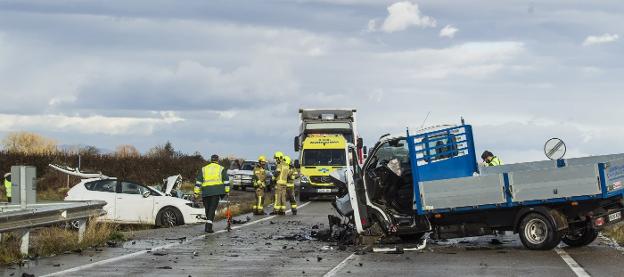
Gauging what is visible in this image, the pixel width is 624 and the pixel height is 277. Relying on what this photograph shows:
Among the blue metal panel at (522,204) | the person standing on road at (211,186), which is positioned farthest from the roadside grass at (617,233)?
the person standing on road at (211,186)

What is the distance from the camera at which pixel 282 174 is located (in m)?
24.2

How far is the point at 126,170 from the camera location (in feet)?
164

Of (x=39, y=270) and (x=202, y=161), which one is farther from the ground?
(x=202, y=161)

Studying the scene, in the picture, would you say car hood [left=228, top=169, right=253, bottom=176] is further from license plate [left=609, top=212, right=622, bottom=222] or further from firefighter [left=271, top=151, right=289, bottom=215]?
license plate [left=609, top=212, right=622, bottom=222]

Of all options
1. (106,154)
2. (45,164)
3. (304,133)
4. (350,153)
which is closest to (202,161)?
(106,154)

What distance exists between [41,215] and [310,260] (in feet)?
14.2

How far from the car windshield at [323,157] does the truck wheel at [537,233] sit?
61.3 feet

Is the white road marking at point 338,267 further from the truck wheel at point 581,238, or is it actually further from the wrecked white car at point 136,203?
the wrecked white car at point 136,203

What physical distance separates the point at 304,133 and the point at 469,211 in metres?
19.7

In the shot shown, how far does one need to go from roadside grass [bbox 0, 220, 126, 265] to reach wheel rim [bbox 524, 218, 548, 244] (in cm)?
730

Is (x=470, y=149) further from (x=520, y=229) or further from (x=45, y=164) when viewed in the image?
(x=45, y=164)

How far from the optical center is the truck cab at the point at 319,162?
31.3 meters

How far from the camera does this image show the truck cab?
103ft

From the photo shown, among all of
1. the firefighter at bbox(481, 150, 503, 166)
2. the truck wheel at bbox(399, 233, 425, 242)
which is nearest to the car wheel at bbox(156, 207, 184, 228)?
the truck wheel at bbox(399, 233, 425, 242)
